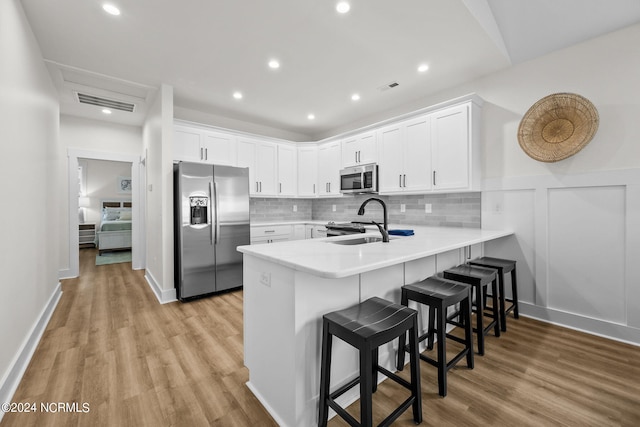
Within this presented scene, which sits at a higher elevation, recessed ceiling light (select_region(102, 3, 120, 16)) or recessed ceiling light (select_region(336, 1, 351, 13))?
recessed ceiling light (select_region(102, 3, 120, 16))

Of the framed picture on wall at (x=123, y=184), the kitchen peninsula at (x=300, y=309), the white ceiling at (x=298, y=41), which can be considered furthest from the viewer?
the framed picture on wall at (x=123, y=184)

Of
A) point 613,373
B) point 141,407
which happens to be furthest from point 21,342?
point 613,373

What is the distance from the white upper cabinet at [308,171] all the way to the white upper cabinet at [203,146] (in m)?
1.26

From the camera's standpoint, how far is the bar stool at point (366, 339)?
1.18 meters

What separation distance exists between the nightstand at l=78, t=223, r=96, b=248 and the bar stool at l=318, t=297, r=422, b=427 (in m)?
8.75

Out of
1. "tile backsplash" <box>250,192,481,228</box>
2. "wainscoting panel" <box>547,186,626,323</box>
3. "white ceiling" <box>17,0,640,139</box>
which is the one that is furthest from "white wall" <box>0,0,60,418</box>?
"wainscoting panel" <box>547,186,626,323</box>

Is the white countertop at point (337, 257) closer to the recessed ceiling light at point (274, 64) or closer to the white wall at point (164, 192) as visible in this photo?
the recessed ceiling light at point (274, 64)

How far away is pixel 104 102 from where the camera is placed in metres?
3.97

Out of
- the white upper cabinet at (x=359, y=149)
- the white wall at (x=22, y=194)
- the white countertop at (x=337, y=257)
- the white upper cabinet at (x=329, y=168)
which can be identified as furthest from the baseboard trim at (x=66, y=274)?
the white upper cabinet at (x=359, y=149)

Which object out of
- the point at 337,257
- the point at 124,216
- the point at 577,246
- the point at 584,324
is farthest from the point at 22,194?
the point at 124,216

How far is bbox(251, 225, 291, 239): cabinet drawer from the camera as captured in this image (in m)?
4.33

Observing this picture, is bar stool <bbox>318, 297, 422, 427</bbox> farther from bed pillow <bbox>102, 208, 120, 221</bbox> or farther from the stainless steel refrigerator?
bed pillow <bbox>102, 208, 120, 221</bbox>

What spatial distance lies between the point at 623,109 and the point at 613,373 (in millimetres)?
2123

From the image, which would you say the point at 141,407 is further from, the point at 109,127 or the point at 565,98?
the point at 109,127
